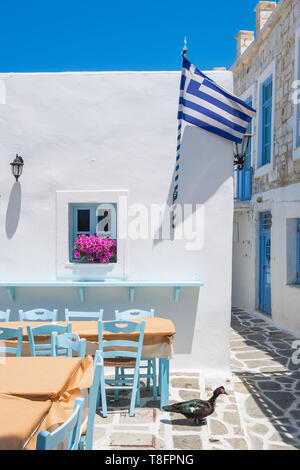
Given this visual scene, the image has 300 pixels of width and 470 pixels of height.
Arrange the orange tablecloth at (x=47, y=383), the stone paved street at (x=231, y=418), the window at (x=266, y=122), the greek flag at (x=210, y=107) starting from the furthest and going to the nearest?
the window at (x=266, y=122) → the greek flag at (x=210, y=107) → the stone paved street at (x=231, y=418) → the orange tablecloth at (x=47, y=383)

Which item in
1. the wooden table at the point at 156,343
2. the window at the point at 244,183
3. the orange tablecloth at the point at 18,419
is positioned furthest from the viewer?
the window at the point at 244,183

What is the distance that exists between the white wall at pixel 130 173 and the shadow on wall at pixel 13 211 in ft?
0.07

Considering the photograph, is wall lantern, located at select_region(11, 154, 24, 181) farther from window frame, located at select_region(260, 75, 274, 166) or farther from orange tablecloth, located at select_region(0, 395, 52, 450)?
window frame, located at select_region(260, 75, 274, 166)

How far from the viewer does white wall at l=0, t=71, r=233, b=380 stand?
565 centimetres

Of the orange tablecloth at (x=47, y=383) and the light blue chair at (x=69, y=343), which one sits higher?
the light blue chair at (x=69, y=343)

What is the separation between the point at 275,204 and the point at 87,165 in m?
5.51

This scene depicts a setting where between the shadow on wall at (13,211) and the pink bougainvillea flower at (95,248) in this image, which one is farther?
the shadow on wall at (13,211)

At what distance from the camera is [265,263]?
10.6 m

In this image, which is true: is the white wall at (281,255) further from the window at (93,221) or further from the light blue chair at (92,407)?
the light blue chair at (92,407)

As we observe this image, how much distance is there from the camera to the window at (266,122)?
34.7 feet

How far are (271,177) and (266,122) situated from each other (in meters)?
1.88

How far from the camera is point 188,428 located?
4094mm

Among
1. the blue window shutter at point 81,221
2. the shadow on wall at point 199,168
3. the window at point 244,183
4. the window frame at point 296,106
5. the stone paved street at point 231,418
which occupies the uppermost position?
the window frame at point 296,106

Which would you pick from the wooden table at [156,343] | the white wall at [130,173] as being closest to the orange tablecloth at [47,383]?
the wooden table at [156,343]
